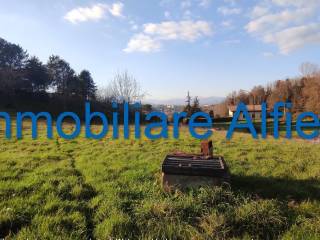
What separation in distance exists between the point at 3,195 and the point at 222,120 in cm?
5090

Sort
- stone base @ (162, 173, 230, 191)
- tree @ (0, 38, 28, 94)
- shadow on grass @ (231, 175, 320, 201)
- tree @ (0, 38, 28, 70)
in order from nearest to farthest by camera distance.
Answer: stone base @ (162, 173, 230, 191)
shadow on grass @ (231, 175, 320, 201)
tree @ (0, 38, 28, 94)
tree @ (0, 38, 28, 70)

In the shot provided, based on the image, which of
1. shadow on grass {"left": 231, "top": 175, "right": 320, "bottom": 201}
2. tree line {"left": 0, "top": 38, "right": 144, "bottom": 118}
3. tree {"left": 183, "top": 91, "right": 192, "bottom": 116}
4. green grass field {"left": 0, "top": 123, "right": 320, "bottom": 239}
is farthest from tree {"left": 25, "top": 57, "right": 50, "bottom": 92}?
shadow on grass {"left": 231, "top": 175, "right": 320, "bottom": 201}

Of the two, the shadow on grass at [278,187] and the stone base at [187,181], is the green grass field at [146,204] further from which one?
the stone base at [187,181]

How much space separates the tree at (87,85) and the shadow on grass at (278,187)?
44318 millimetres

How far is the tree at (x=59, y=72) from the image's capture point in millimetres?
47219

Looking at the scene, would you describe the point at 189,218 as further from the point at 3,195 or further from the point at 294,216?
the point at 3,195

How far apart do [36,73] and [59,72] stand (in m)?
5.63

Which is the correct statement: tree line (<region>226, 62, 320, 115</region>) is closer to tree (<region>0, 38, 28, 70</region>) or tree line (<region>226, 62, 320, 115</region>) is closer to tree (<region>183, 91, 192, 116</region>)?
tree (<region>183, 91, 192, 116</region>)

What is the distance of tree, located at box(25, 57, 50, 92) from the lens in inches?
1670

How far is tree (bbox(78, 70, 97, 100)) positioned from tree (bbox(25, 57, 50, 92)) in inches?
220

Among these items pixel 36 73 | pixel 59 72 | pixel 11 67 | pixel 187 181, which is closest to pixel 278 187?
pixel 187 181

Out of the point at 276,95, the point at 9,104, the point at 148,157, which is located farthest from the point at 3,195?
the point at 276,95

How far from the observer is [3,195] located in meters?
4.43

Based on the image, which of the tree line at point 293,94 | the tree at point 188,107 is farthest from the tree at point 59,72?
the tree line at point 293,94
